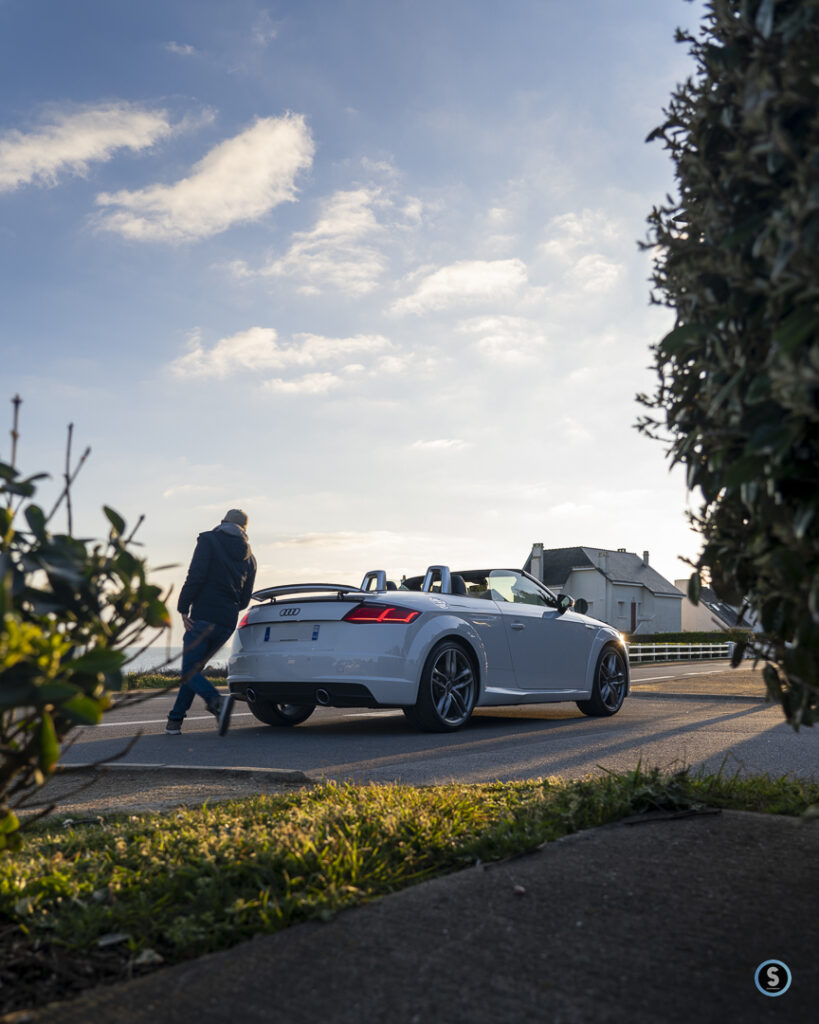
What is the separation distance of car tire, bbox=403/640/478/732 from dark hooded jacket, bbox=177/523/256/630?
204cm

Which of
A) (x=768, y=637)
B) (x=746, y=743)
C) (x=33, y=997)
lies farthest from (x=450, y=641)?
(x=33, y=997)

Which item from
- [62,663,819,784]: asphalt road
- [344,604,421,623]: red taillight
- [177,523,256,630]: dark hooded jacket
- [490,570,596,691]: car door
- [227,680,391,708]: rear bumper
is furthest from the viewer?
[490,570,596,691]: car door

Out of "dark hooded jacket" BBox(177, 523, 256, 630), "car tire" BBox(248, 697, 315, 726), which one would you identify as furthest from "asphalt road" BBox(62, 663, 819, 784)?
"dark hooded jacket" BBox(177, 523, 256, 630)

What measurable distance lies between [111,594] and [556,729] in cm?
710

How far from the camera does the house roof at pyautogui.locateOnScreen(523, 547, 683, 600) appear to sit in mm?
57188

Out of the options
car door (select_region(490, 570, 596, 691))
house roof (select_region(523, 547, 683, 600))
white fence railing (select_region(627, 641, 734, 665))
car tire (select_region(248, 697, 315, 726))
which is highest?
house roof (select_region(523, 547, 683, 600))

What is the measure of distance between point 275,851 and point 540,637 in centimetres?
696

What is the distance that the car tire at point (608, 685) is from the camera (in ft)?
33.7

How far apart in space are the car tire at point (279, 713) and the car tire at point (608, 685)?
311 cm

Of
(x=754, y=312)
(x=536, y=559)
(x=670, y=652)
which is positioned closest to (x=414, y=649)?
(x=754, y=312)

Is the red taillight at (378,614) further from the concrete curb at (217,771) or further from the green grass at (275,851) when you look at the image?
the green grass at (275,851)

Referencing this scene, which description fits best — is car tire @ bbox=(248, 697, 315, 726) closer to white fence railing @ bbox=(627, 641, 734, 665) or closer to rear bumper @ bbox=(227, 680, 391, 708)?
rear bumper @ bbox=(227, 680, 391, 708)

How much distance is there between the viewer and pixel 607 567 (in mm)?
56344

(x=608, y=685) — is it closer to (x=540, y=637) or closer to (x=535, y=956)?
(x=540, y=637)
